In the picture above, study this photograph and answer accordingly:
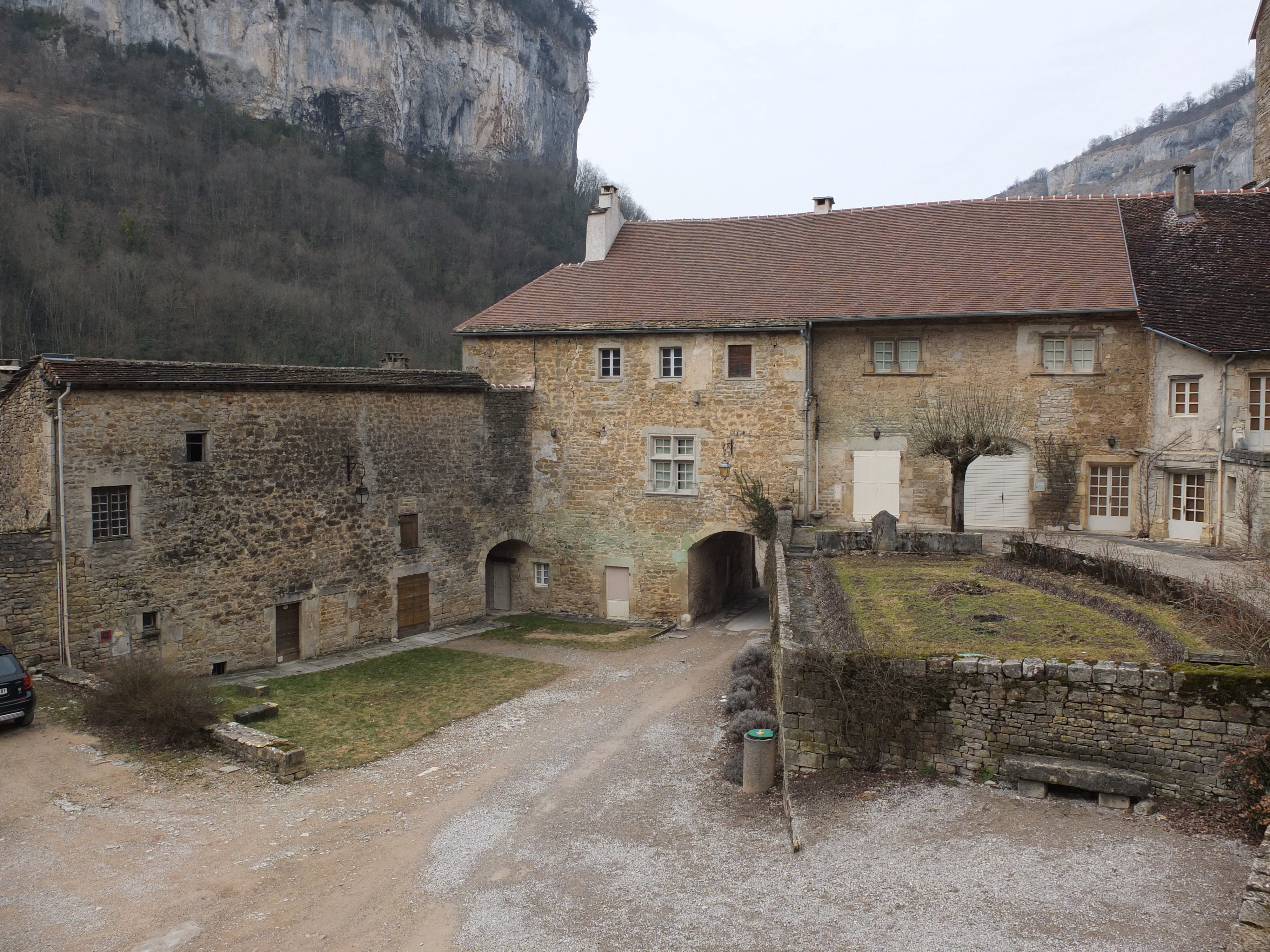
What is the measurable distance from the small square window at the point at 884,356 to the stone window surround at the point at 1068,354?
115 inches

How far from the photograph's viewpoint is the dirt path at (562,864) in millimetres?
6871

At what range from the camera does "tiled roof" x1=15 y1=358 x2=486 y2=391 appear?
14.9 meters

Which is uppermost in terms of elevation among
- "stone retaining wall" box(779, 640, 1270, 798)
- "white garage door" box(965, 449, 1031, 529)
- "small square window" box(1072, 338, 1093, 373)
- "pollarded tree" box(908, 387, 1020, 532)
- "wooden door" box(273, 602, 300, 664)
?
"small square window" box(1072, 338, 1093, 373)

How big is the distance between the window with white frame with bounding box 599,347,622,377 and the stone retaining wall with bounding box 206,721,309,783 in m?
11.9

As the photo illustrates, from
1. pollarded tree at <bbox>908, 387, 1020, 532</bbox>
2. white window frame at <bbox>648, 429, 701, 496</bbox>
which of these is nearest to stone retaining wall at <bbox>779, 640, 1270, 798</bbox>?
pollarded tree at <bbox>908, 387, 1020, 532</bbox>

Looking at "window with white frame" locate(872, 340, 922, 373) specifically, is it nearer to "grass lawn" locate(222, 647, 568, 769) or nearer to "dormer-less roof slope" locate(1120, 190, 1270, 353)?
"dormer-less roof slope" locate(1120, 190, 1270, 353)

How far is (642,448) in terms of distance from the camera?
21828 millimetres

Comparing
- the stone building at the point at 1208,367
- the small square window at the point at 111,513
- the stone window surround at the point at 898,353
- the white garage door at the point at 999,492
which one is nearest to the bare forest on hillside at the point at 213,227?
the small square window at the point at 111,513

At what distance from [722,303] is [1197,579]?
38.4ft

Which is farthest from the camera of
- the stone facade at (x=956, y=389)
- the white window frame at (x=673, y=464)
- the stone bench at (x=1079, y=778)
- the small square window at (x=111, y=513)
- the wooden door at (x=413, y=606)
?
the white window frame at (x=673, y=464)

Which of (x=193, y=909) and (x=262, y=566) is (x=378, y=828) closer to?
(x=193, y=909)

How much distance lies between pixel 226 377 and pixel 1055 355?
16.8m

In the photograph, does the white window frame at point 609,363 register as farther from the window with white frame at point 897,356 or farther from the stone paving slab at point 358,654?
the stone paving slab at point 358,654

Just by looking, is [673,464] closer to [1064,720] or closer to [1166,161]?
[1064,720]
